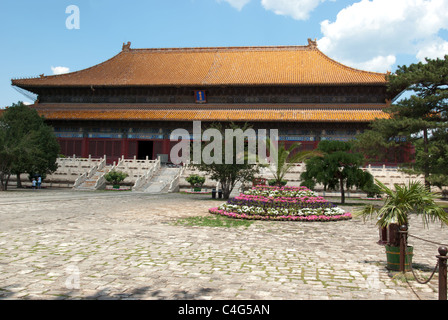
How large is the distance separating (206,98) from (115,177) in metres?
12.5

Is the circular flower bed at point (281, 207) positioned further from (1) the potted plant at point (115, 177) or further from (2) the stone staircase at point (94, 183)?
(2) the stone staircase at point (94, 183)

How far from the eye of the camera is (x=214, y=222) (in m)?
11.3

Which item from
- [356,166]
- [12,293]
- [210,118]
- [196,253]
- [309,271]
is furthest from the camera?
[210,118]

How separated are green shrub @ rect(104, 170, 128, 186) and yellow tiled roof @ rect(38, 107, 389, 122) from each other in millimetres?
7489

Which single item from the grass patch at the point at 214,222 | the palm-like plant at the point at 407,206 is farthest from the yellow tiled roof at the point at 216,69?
the palm-like plant at the point at 407,206

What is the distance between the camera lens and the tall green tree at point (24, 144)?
75.5 ft

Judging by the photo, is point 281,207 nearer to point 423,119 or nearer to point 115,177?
point 423,119

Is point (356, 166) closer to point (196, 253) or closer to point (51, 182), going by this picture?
point (196, 253)

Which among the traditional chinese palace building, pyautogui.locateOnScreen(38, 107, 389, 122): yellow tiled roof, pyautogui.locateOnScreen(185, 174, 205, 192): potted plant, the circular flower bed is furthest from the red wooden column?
the circular flower bed

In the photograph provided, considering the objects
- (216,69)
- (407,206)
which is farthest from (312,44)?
(407,206)

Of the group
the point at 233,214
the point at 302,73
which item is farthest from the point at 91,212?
the point at 302,73

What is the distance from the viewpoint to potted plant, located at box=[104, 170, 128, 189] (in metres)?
27.0

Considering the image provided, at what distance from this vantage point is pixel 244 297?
180 inches

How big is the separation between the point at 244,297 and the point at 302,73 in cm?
3233
